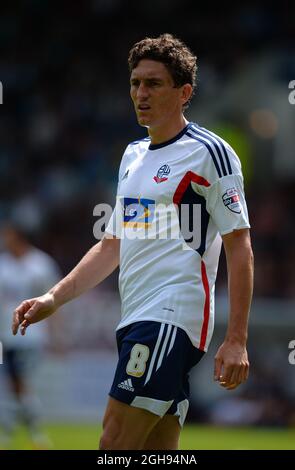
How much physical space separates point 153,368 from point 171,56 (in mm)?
1502

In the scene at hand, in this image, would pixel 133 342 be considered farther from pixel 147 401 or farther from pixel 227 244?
pixel 227 244

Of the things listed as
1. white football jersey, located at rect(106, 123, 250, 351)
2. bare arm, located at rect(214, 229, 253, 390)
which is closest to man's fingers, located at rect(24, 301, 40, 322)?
white football jersey, located at rect(106, 123, 250, 351)

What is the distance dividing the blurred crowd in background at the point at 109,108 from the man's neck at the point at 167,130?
416 inches

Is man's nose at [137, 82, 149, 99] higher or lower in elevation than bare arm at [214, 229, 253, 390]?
higher

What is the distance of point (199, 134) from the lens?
5.07m

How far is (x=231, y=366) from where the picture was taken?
459 cm

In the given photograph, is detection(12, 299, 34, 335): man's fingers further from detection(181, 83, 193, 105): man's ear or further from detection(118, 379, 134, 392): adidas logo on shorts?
detection(181, 83, 193, 105): man's ear

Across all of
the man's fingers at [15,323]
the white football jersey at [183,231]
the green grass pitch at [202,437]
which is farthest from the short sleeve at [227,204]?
the green grass pitch at [202,437]

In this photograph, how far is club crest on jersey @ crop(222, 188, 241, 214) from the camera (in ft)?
15.8

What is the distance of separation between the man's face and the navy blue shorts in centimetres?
101

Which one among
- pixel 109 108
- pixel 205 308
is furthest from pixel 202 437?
pixel 109 108

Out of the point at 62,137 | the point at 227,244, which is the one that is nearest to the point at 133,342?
the point at 227,244

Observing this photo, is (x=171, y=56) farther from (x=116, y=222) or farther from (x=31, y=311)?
(x=31, y=311)
